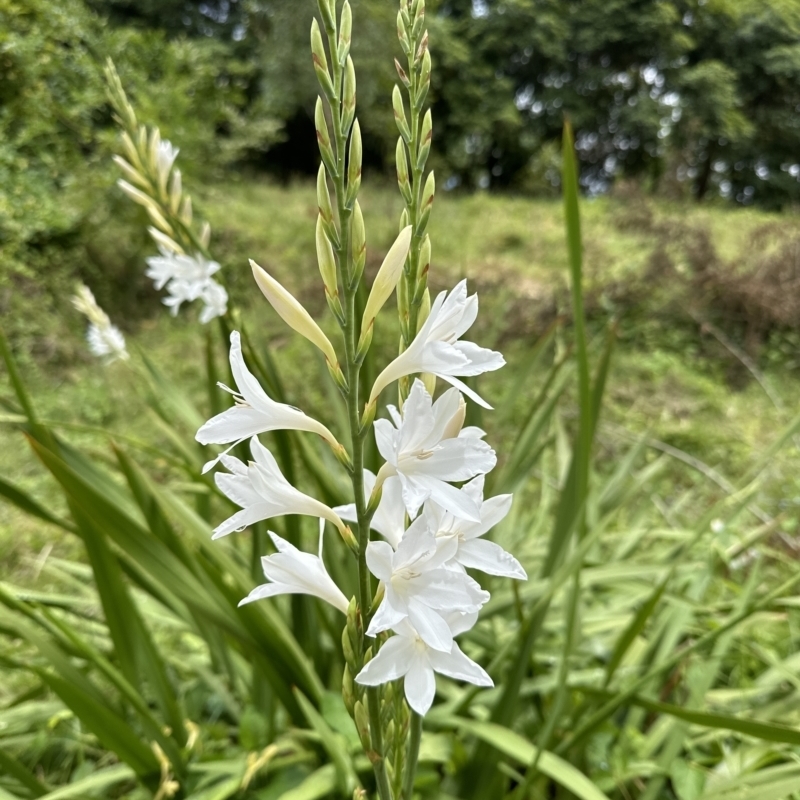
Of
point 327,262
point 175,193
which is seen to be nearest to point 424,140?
point 327,262

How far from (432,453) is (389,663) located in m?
0.17

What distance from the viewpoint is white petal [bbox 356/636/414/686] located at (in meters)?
0.42

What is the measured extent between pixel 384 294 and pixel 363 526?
19 centimetres

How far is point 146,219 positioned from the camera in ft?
15.8

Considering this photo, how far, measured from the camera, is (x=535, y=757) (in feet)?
2.68

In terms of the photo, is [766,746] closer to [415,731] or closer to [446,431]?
[415,731]

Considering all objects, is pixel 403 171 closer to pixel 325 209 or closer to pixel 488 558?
pixel 325 209

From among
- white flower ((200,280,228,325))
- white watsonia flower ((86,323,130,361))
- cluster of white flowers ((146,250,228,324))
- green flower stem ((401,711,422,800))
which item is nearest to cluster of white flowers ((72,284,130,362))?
white watsonia flower ((86,323,130,361))

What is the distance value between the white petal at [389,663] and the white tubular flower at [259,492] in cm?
9

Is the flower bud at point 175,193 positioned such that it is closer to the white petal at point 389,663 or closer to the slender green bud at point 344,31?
the slender green bud at point 344,31

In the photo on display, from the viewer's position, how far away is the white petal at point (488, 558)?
0.48 metres

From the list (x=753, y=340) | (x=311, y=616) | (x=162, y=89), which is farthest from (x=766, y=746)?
(x=162, y=89)

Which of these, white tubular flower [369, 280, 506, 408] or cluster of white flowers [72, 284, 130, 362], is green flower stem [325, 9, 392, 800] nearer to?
white tubular flower [369, 280, 506, 408]

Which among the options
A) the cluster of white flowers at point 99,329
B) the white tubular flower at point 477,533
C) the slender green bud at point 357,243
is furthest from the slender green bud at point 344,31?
the cluster of white flowers at point 99,329
